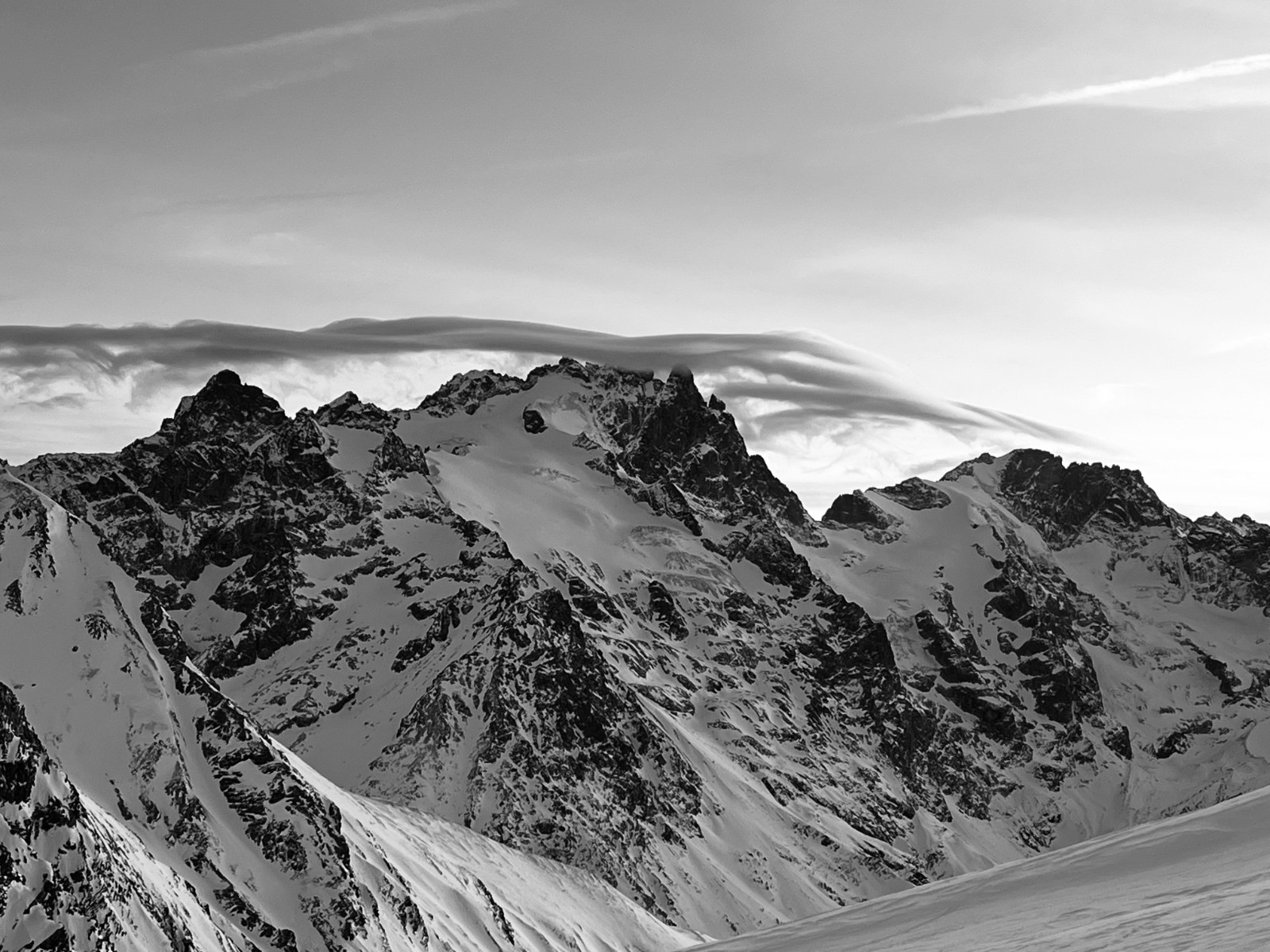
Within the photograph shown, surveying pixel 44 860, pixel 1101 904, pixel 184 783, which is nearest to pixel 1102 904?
pixel 1101 904

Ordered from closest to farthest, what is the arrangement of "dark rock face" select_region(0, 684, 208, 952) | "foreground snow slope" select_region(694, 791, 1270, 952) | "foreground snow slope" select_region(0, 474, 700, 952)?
"foreground snow slope" select_region(694, 791, 1270, 952) → "dark rock face" select_region(0, 684, 208, 952) → "foreground snow slope" select_region(0, 474, 700, 952)

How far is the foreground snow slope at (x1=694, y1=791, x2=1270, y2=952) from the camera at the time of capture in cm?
2166

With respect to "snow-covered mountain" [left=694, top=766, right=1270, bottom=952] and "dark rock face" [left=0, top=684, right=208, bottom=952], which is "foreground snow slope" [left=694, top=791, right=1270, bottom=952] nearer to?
"snow-covered mountain" [left=694, top=766, right=1270, bottom=952]

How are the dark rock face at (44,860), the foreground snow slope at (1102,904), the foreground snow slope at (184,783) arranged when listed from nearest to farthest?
the foreground snow slope at (1102,904) < the dark rock face at (44,860) < the foreground snow slope at (184,783)

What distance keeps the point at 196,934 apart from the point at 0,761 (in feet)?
112

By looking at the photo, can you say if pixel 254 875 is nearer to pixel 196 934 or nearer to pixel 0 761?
pixel 196 934

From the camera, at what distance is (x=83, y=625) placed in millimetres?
171375

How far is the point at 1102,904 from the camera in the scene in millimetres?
24812

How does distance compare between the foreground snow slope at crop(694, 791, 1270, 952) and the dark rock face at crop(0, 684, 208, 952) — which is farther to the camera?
the dark rock face at crop(0, 684, 208, 952)

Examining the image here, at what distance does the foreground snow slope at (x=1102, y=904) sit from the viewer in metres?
21.7

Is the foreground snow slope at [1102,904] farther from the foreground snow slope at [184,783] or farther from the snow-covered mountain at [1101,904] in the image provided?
the foreground snow slope at [184,783]

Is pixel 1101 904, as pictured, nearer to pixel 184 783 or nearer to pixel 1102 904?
pixel 1102 904

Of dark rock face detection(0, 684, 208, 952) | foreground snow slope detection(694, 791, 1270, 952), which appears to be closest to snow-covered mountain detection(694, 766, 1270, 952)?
foreground snow slope detection(694, 791, 1270, 952)

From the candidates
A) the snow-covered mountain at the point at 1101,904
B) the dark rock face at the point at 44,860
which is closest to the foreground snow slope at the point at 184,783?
the dark rock face at the point at 44,860
